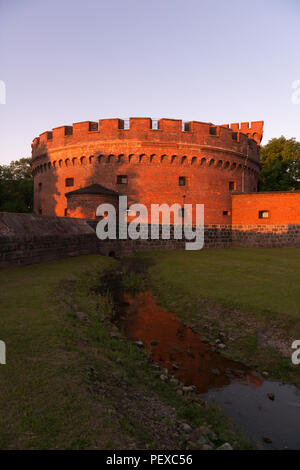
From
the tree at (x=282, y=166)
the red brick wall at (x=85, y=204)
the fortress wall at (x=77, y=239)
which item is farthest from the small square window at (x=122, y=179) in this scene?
the tree at (x=282, y=166)

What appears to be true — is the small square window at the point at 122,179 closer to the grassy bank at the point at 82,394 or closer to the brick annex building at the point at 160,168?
the brick annex building at the point at 160,168

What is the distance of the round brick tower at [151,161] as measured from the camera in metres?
23.4

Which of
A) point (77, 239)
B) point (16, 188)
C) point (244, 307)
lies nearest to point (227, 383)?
point (244, 307)

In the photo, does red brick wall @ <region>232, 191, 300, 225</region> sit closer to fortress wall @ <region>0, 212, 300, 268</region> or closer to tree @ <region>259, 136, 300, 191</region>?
fortress wall @ <region>0, 212, 300, 268</region>

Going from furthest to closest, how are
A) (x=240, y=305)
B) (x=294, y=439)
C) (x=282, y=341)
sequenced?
(x=240, y=305), (x=282, y=341), (x=294, y=439)

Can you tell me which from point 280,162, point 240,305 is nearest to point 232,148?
point 280,162

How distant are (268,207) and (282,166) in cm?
1559

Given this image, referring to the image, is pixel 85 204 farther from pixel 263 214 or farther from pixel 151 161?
pixel 263 214

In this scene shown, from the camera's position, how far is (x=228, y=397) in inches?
175

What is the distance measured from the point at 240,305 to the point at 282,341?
171cm

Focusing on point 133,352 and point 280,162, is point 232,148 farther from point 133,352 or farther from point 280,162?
point 133,352

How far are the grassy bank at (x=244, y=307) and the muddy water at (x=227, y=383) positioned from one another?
1.32 ft

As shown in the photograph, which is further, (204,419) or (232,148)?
(232,148)
